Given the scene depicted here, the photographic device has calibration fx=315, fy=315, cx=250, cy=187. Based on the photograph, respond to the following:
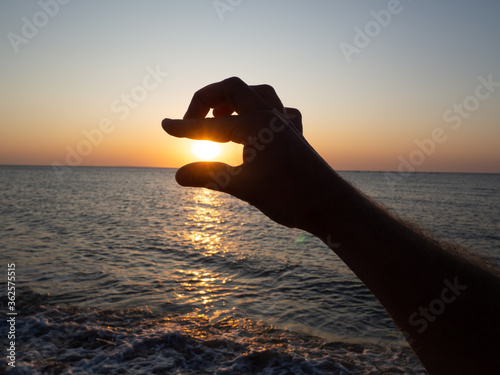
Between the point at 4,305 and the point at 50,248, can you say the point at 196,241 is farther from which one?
the point at 4,305

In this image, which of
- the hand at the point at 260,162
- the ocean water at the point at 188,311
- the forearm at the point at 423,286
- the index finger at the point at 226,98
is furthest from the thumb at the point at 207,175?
the ocean water at the point at 188,311

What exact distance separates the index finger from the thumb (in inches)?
10.0

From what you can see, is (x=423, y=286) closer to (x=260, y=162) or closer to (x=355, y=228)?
(x=355, y=228)

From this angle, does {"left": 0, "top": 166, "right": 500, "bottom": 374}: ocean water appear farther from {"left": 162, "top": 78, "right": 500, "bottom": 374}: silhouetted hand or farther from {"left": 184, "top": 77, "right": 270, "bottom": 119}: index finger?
{"left": 184, "top": 77, "right": 270, "bottom": 119}: index finger

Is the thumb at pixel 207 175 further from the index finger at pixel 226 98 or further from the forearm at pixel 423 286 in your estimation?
the forearm at pixel 423 286

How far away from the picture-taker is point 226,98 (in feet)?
4.73

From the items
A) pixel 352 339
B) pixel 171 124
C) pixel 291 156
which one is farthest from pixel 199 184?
pixel 352 339

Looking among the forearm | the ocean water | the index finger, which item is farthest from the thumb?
the ocean water

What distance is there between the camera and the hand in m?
1.20

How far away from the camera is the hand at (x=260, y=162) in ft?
3.93

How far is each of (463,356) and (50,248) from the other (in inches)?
645

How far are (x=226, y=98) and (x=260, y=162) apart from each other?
1.20 ft

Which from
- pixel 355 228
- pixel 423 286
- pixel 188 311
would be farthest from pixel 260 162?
pixel 188 311

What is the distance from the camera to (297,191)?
3.94ft
